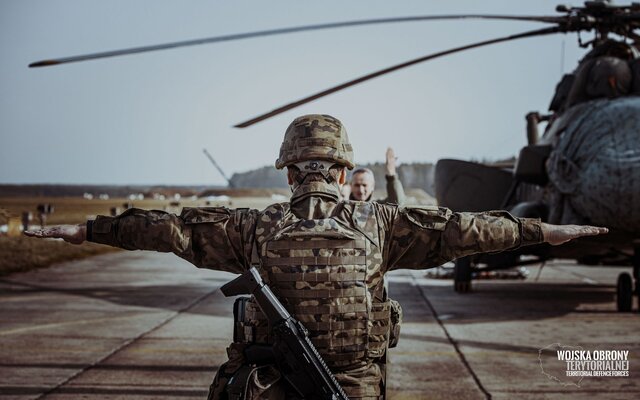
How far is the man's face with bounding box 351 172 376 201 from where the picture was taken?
6942 mm

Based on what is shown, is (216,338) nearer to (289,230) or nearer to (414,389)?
(414,389)

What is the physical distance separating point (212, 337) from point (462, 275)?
6.11 metres

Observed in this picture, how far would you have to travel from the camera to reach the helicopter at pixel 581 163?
991 cm

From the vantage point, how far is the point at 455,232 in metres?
3.51

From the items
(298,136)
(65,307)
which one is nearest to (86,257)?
(65,307)

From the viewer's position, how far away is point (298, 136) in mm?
3553

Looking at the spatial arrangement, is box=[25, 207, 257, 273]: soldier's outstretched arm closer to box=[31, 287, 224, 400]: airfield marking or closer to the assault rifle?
the assault rifle

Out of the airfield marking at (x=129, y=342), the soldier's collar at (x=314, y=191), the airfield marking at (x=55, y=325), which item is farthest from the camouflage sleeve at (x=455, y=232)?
the airfield marking at (x=55, y=325)

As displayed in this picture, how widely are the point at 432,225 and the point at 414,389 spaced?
374cm

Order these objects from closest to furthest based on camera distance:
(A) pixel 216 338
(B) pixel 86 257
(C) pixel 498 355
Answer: (C) pixel 498 355 < (A) pixel 216 338 < (B) pixel 86 257

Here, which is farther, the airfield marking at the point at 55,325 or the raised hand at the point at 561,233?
the airfield marking at the point at 55,325

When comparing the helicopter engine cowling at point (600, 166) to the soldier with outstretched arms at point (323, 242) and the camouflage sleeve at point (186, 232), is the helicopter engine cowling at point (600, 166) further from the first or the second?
the camouflage sleeve at point (186, 232)

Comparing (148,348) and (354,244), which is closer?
(354,244)

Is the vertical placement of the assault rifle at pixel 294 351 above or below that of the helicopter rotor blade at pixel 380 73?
below
